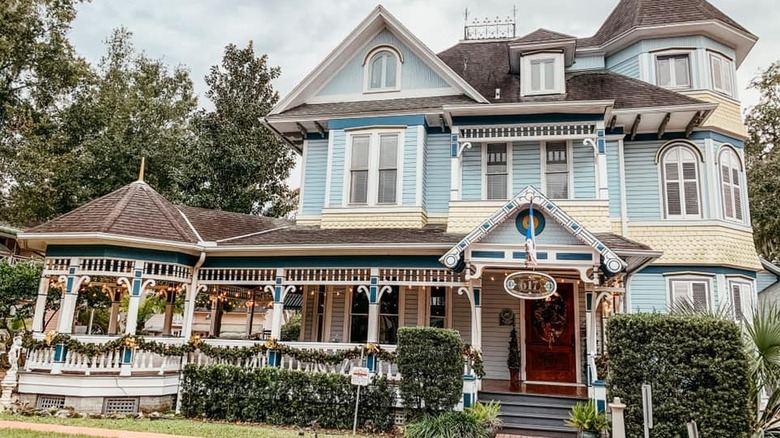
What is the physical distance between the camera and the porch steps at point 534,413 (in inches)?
382

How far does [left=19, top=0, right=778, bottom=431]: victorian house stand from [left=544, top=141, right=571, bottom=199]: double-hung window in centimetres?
4

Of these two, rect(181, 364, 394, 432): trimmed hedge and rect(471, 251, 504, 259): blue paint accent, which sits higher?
rect(471, 251, 504, 259): blue paint accent

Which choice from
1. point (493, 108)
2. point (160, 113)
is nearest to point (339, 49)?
point (493, 108)

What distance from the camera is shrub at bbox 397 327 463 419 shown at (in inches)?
362

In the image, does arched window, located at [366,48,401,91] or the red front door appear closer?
the red front door

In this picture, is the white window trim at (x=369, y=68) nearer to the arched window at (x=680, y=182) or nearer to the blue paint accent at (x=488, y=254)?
the blue paint accent at (x=488, y=254)

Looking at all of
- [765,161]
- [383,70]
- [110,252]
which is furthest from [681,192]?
[110,252]

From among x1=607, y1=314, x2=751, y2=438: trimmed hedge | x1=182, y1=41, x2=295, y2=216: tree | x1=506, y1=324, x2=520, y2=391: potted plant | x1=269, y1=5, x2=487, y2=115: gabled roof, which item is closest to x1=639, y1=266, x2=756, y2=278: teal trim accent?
x1=506, y1=324, x2=520, y2=391: potted plant

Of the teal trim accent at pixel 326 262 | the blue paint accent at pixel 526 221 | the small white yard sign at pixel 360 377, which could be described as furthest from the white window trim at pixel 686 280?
the small white yard sign at pixel 360 377

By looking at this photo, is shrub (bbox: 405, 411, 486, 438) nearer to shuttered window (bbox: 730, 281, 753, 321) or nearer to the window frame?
shuttered window (bbox: 730, 281, 753, 321)

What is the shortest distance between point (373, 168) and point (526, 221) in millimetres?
4905

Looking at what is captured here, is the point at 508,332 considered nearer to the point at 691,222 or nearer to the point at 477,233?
the point at 477,233

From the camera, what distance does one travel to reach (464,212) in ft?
41.1

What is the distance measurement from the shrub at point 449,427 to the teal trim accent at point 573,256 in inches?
133
